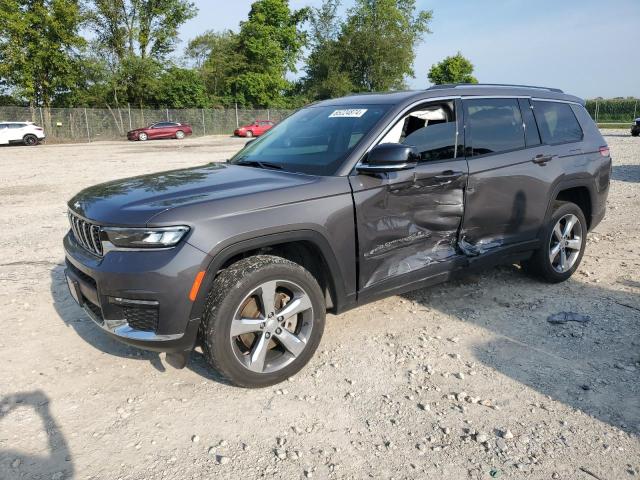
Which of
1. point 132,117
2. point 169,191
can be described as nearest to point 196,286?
point 169,191

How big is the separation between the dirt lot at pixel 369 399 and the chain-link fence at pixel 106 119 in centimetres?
3583

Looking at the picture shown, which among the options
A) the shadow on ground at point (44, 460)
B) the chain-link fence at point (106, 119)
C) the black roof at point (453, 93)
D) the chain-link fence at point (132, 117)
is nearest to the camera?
the shadow on ground at point (44, 460)

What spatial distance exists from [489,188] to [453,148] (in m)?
0.48

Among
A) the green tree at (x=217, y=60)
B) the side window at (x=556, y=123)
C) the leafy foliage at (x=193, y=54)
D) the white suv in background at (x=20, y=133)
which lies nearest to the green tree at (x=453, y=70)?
the leafy foliage at (x=193, y=54)

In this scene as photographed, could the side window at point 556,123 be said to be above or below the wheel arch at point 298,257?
above

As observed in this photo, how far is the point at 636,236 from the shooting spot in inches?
256

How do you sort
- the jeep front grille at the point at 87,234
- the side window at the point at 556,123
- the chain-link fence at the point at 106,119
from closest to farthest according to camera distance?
the jeep front grille at the point at 87,234 < the side window at the point at 556,123 < the chain-link fence at the point at 106,119

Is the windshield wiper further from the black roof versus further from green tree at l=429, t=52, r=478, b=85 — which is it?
green tree at l=429, t=52, r=478, b=85

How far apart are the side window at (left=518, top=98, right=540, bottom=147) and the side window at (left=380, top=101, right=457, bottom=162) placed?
0.93 m

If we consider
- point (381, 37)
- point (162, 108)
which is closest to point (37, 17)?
point (162, 108)

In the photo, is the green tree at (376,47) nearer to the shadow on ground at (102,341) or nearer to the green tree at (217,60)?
the green tree at (217,60)

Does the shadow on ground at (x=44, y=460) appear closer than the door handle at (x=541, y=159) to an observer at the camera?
Yes

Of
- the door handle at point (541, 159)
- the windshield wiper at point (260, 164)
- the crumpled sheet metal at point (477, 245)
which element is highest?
the windshield wiper at point (260, 164)

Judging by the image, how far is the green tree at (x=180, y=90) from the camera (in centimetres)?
4216
